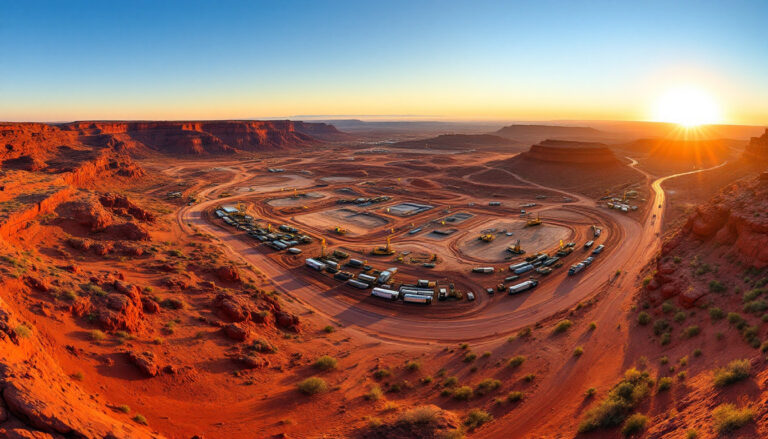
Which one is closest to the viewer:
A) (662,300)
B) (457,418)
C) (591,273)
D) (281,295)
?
(457,418)

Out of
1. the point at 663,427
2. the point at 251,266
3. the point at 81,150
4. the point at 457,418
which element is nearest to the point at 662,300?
the point at 663,427

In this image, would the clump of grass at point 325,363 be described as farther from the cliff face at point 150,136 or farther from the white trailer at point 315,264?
the cliff face at point 150,136

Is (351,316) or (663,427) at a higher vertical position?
(663,427)

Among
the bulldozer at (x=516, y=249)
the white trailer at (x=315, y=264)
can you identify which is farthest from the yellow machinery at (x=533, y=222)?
the white trailer at (x=315, y=264)

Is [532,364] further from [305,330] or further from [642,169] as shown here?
[642,169]

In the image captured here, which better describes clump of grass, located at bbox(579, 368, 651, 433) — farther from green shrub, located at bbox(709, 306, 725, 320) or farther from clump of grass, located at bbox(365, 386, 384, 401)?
clump of grass, located at bbox(365, 386, 384, 401)

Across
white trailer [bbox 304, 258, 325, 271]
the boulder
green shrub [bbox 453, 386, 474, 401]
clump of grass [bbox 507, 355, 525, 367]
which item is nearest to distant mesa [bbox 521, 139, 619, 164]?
white trailer [bbox 304, 258, 325, 271]

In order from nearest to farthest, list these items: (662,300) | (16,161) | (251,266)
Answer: (662,300), (251,266), (16,161)
